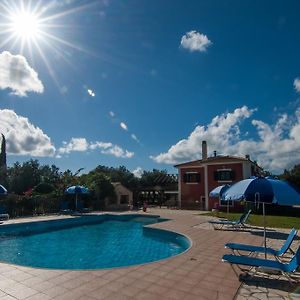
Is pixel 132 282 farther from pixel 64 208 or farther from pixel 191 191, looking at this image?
pixel 191 191

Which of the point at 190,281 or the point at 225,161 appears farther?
the point at 225,161

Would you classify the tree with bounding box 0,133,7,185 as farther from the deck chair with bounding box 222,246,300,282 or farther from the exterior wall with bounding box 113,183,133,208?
the deck chair with bounding box 222,246,300,282

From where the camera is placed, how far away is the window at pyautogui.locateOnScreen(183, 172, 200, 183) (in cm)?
3422

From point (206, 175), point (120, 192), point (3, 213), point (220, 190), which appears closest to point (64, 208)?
point (3, 213)

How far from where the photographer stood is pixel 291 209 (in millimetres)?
27516

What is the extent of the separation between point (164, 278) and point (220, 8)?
394 inches

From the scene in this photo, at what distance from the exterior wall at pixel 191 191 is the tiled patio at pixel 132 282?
24.7 m

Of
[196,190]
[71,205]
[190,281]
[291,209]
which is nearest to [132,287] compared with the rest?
[190,281]

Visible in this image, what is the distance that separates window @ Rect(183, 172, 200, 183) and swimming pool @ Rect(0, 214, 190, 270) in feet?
50.6

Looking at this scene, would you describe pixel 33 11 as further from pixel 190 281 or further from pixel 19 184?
pixel 19 184

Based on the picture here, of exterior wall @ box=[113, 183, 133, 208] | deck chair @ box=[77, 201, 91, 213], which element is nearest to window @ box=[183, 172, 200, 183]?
exterior wall @ box=[113, 183, 133, 208]

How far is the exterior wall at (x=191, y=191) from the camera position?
33.0m

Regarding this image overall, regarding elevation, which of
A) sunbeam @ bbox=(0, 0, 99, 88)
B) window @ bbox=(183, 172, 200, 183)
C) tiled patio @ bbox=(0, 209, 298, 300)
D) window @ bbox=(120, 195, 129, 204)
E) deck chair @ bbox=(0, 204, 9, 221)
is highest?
sunbeam @ bbox=(0, 0, 99, 88)

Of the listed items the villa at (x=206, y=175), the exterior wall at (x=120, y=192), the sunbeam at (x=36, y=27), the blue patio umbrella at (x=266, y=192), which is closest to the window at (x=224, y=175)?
the villa at (x=206, y=175)
